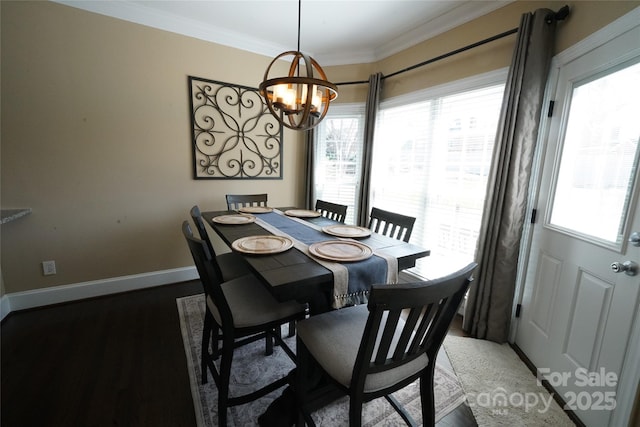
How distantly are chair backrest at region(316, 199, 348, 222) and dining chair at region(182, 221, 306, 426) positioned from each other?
44.0 inches

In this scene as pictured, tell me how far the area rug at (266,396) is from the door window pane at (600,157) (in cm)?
123

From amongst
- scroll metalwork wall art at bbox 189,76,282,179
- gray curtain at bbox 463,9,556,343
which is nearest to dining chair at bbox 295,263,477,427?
gray curtain at bbox 463,9,556,343

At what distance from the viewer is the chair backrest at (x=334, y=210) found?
246 centimetres

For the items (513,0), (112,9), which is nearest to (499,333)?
(513,0)

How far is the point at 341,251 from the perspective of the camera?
1452 mm

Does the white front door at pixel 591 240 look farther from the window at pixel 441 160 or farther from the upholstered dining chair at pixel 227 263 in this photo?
the upholstered dining chair at pixel 227 263

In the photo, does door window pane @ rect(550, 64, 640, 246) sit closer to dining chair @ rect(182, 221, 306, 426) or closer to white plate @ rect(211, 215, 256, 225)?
dining chair @ rect(182, 221, 306, 426)

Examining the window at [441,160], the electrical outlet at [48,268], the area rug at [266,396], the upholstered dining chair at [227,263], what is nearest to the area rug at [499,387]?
the area rug at [266,396]

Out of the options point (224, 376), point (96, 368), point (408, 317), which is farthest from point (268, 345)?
point (408, 317)

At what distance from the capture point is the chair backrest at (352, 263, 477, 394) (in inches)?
32.1

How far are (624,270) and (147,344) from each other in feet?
9.45

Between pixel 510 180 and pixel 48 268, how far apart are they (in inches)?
154

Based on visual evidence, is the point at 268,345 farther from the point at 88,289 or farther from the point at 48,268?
A: the point at 48,268

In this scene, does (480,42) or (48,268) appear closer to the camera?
(480,42)
